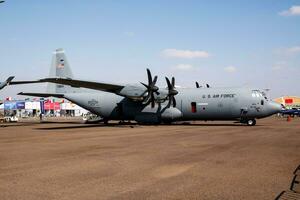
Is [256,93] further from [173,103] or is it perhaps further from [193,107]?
[173,103]

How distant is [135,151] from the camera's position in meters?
13.8

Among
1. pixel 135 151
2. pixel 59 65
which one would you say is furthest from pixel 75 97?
pixel 135 151

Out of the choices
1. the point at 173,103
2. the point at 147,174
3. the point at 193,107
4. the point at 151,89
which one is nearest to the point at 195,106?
the point at 193,107

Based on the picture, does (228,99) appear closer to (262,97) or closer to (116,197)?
(262,97)

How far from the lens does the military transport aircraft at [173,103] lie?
32656 millimetres

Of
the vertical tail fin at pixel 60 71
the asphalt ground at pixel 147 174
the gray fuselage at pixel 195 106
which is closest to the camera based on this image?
the asphalt ground at pixel 147 174

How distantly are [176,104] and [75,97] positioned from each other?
13.4m

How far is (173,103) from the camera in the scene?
Answer: 117ft

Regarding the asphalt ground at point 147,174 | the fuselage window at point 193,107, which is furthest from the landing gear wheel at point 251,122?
the asphalt ground at point 147,174

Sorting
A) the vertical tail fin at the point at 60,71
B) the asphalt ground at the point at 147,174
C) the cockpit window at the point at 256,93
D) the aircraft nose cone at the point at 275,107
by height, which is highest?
the vertical tail fin at the point at 60,71

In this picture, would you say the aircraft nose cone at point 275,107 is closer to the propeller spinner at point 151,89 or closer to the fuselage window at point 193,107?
the fuselage window at point 193,107

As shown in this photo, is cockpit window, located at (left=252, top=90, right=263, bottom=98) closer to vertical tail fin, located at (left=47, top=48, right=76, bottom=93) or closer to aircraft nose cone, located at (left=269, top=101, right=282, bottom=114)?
aircraft nose cone, located at (left=269, top=101, right=282, bottom=114)

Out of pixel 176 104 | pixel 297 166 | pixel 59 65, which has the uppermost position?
pixel 59 65

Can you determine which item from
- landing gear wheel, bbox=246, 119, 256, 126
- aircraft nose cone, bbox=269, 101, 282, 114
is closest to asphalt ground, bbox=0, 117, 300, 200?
aircraft nose cone, bbox=269, 101, 282, 114
